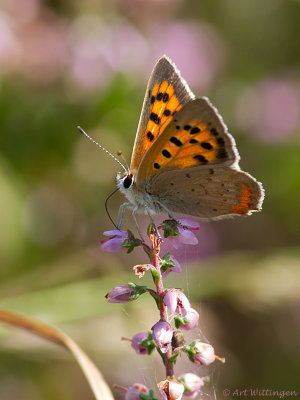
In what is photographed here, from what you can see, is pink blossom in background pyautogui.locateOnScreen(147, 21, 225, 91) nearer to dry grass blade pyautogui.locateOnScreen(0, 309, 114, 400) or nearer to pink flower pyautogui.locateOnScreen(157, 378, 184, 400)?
dry grass blade pyautogui.locateOnScreen(0, 309, 114, 400)

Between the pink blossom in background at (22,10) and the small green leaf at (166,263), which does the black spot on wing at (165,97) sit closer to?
the small green leaf at (166,263)

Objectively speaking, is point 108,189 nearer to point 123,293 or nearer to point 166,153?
point 166,153

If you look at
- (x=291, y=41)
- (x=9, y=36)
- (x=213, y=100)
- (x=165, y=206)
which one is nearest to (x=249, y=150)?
(x=213, y=100)

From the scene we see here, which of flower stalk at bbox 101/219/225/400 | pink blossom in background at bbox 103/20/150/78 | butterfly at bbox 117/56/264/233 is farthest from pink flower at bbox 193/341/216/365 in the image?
pink blossom in background at bbox 103/20/150/78

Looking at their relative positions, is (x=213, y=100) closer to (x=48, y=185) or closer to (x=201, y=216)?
(x=48, y=185)

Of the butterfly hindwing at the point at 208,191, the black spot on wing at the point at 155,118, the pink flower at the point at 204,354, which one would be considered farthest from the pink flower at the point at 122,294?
the black spot on wing at the point at 155,118

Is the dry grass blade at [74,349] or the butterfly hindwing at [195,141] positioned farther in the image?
the butterfly hindwing at [195,141]
